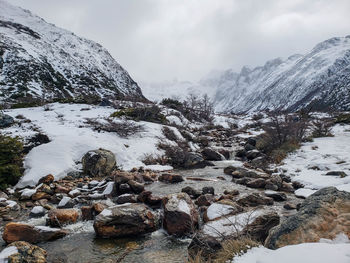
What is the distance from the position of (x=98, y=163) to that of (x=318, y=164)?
1068cm

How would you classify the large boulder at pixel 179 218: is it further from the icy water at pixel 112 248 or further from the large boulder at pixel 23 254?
the large boulder at pixel 23 254

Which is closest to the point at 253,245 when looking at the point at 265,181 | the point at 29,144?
the point at 265,181

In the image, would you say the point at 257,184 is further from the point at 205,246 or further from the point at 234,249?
the point at 234,249

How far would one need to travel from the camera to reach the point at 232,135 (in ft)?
91.3

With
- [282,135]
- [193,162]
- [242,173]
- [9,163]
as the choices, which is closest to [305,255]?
[242,173]

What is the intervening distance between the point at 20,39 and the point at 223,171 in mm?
79920

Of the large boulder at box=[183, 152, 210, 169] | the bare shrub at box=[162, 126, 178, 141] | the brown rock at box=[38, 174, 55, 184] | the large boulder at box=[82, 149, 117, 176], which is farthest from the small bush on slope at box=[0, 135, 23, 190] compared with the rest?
the bare shrub at box=[162, 126, 178, 141]

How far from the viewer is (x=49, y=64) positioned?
64.8 metres

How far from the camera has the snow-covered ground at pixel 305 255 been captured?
8.35 ft

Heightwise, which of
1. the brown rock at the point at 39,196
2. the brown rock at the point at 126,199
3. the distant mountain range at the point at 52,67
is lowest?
the brown rock at the point at 126,199

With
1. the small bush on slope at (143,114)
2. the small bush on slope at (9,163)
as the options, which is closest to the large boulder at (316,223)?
the small bush on slope at (9,163)

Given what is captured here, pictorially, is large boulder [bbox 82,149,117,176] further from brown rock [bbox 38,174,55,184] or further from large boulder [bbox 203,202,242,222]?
large boulder [bbox 203,202,242,222]

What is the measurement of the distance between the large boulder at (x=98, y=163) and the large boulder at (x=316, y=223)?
8.80 meters

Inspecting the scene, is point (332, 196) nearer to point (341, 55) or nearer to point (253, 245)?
point (253, 245)
